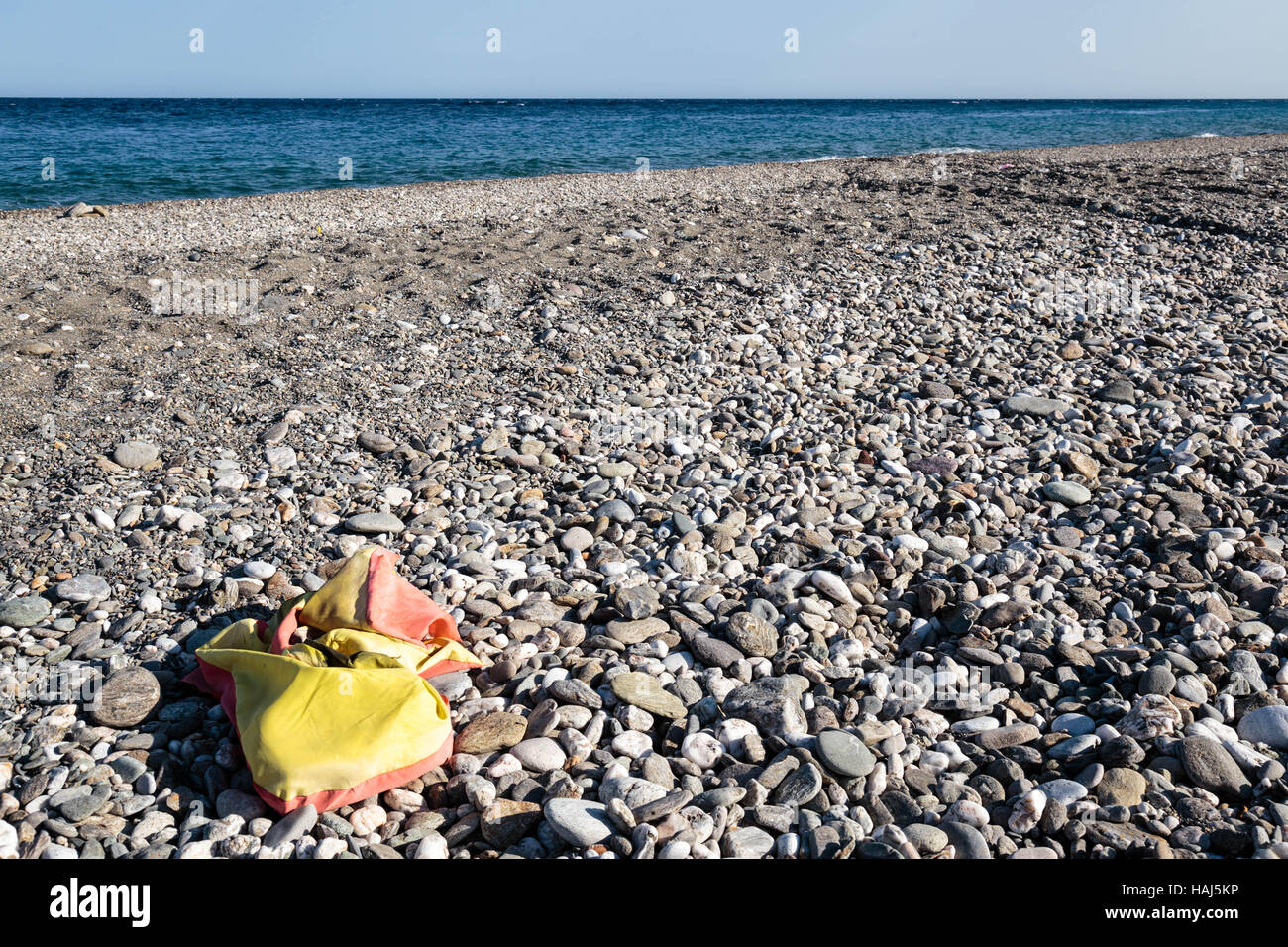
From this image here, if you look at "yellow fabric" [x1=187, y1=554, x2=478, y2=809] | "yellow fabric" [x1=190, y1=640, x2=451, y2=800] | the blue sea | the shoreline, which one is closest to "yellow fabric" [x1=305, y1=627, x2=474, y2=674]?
"yellow fabric" [x1=187, y1=554, x2=478, y2=809]

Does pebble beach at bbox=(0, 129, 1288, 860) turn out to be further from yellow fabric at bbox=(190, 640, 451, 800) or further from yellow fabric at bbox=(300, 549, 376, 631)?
yellow fabric at bbox=(300, 549, 376, 631)

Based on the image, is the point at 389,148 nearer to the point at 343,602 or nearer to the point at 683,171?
the point at 683,171

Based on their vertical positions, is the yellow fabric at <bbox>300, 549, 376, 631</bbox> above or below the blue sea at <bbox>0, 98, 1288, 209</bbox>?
below

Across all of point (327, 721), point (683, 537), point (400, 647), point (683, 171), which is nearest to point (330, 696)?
point (327, 721)

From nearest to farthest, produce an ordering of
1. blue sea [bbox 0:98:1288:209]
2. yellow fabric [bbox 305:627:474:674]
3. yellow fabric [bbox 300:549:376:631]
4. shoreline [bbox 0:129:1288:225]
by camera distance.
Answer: yellow fabric [bbox 305:627:474:674] → yellow fabric [bbox 300:549:376:631] → shoreline [bbox 0:129:1288:225] → blue sea [bbox 0:98:1288:209]

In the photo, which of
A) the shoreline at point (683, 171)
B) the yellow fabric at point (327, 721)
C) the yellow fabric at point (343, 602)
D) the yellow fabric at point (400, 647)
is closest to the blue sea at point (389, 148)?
the shoreline at point (683, 171)

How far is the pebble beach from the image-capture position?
2383 mm

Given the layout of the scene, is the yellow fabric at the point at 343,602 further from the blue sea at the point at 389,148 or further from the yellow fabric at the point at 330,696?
the blue sea at the point at 389,148

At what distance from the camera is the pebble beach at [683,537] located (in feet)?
7.82

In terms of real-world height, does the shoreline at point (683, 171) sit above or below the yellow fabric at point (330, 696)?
above

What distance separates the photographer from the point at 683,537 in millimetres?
3809
